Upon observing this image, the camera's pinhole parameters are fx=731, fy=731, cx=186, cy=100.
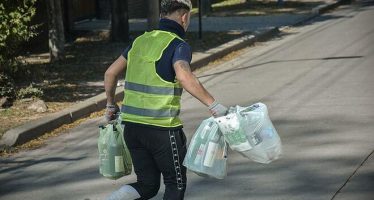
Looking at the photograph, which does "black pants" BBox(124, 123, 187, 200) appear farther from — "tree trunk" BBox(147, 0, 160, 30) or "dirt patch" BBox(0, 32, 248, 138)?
"tree trunk" BBox(147, 0, 160, 30)

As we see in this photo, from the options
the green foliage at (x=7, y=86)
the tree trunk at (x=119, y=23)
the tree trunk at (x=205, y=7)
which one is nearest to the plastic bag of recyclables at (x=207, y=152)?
the green foliage at (x=7, y=86)

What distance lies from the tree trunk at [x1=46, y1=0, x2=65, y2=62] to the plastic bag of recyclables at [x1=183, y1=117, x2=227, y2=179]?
10.4 meters

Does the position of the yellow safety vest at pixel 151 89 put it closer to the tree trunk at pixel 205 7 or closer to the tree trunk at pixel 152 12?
the tree trunk at pixel 152 12

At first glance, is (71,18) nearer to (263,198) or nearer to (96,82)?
(96,82)

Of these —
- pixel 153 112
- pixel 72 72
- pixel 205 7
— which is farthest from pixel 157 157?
pixel 205 7

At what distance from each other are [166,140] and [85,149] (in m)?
4.11

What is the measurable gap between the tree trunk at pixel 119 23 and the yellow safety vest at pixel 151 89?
13491 millimetres

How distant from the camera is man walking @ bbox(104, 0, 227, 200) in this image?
441 cm

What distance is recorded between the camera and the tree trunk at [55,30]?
47.5 feet

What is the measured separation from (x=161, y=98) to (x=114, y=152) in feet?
2.30

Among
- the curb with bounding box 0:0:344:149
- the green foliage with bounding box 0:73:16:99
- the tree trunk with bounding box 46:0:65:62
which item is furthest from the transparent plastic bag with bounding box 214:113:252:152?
the tree trunk with bounding box 46:0:65:62

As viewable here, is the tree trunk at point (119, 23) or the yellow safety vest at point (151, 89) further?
the tree trunk at point (119, 23)

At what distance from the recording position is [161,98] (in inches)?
175

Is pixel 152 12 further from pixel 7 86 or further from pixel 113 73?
pixel 113 73
